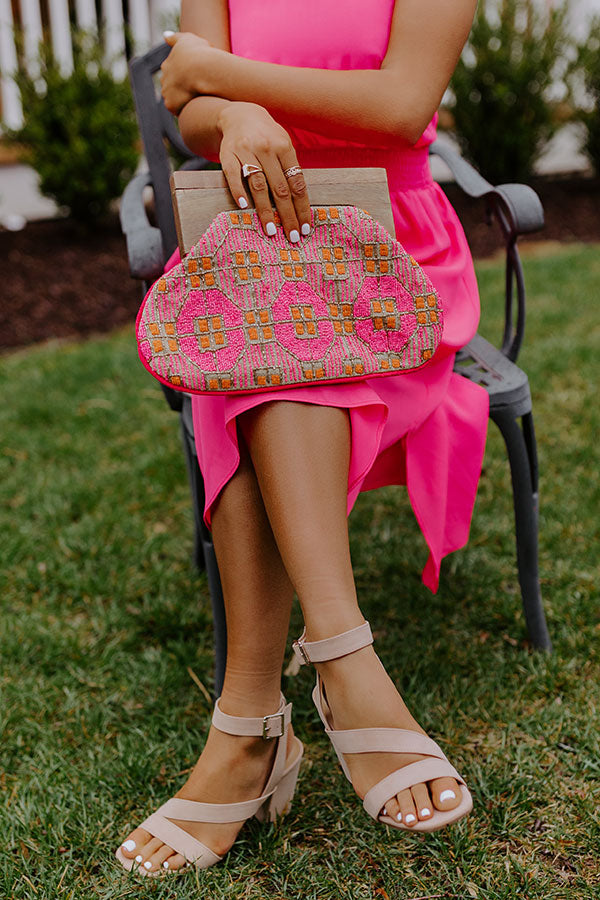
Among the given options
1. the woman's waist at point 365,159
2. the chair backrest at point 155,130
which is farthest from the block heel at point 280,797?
the chair backrest at point 155,130

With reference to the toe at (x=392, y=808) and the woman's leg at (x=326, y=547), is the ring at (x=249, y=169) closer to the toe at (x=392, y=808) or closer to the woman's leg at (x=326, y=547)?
the woman's leg at (x=326, y=547)

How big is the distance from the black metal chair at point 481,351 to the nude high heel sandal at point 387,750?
0.46m

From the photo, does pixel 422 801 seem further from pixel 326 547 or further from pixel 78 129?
pixel 78 129

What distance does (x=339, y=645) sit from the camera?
1.23 metres

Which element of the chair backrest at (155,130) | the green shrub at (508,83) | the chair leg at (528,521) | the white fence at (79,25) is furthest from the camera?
the white fence at (79,25)

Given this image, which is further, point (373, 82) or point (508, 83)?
point (508, 83)

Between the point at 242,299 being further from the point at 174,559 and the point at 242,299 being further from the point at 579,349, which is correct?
the point at 579,349

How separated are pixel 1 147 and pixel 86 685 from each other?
16.7 feet

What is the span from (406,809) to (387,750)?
0.26ft

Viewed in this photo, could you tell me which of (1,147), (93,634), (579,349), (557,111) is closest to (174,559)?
(93,634)

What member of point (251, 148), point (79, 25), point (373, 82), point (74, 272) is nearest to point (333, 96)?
point (373, 82)

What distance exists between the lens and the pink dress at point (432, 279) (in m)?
1.51

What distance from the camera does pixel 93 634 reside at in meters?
2.04

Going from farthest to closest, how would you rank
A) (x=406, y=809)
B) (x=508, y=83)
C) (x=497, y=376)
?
(x=508, y=83) < (x=497, y=376) < (x=406, y=809)
